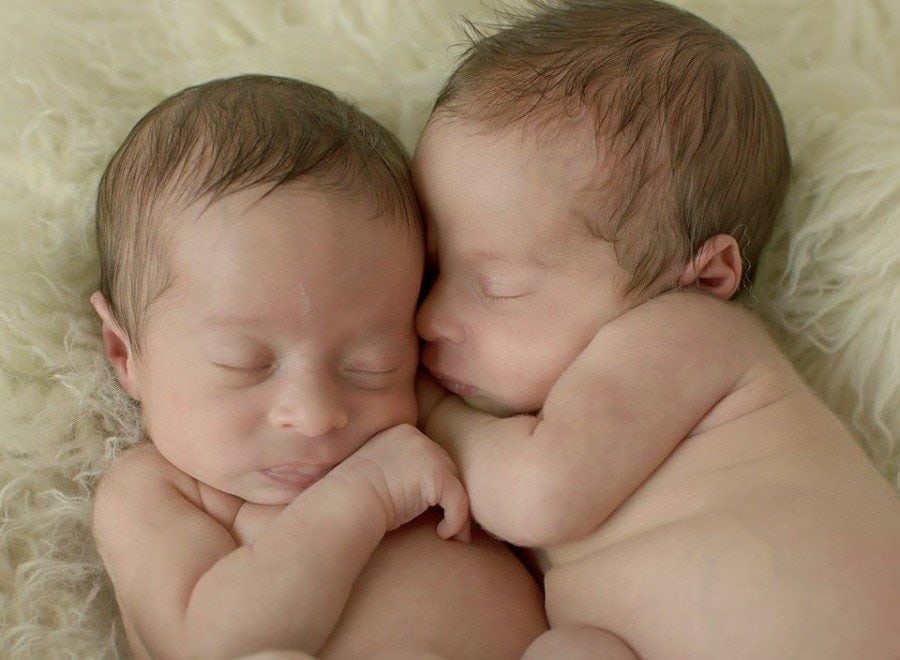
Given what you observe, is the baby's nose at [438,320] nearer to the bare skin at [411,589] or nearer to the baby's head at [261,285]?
the baby's head at [261,285]

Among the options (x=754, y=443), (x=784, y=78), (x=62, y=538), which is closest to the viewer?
(x=754, y=443)

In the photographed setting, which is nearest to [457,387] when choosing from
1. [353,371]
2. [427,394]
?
[427,394]

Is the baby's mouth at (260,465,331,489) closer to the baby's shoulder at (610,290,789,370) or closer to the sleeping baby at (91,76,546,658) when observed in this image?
the sleeping baby at (91,76,546,658)

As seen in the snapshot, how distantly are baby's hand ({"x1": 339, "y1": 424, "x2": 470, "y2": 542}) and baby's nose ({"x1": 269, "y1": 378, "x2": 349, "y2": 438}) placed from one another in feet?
0.24

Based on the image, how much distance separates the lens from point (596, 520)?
1313mm

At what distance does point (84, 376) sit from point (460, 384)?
0.51 meters

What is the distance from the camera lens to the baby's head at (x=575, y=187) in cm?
139

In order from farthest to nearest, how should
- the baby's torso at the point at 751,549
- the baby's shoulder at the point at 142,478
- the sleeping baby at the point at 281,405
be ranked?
1. the baby's shoulder at the point at 142,478
2. the sleeping baby at the point at 281,405
3. the baby's torso at the point at 751,549

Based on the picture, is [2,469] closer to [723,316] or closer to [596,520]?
[596,520]

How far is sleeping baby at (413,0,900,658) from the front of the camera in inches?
47.8

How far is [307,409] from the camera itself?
131 centimetres

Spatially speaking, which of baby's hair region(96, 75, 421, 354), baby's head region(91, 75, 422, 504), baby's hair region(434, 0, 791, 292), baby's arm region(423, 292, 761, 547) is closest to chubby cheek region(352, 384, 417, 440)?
baby's head region(91, 75, 422, 504)

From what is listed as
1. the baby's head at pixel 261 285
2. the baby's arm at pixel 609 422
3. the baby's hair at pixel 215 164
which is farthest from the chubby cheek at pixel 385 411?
the baby's hair at pixel 215 164

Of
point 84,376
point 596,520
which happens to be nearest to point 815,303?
point 596,520
